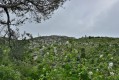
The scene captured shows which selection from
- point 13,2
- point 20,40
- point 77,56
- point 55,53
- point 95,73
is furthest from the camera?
point 13,2

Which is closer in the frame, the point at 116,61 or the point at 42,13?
the point at 116,61

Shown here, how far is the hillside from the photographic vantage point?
58.3 feet

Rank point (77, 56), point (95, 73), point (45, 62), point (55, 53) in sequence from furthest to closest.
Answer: point (55, 53) < point (77, 56) < point (45, 62) < point (95, 73)

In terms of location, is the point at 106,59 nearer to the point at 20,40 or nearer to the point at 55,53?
the point at 55,53

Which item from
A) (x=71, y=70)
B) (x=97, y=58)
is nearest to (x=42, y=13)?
(x=97, y=58)

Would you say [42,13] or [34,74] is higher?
[42,13]

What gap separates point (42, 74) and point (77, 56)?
457 cm

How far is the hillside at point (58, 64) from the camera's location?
17.8 m

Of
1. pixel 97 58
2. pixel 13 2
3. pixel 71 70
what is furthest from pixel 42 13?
pixel 71 70

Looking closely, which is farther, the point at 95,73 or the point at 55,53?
the point at 55,53

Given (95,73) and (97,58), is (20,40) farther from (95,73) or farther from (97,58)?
(95,73)

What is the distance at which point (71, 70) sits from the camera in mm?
19156

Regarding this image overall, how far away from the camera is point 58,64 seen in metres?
21.2

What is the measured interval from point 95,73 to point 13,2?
13.4m
